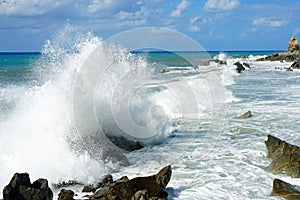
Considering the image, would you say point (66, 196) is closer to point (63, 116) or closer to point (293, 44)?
point (63, 116)

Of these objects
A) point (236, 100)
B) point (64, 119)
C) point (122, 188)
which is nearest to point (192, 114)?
point (236, 100)

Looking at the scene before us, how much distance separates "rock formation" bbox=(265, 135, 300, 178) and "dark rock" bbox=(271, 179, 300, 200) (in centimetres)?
86

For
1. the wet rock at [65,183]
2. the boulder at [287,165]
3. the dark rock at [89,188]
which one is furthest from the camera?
the boulder at [287,165]

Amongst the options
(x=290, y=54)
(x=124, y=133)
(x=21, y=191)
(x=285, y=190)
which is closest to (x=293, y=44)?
(x=290, y=54)

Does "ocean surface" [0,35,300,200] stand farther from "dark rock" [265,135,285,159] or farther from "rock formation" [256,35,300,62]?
"rock formation" [256,35,300,62]

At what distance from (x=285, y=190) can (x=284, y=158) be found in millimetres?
1440

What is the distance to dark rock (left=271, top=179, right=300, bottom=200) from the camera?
6.01 m

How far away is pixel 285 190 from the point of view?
620cm

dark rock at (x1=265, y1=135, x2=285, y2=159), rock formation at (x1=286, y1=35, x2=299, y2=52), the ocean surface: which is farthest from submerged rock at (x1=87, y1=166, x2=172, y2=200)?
rock formation at (x1=286, y1=35, x2=299, y2=52)

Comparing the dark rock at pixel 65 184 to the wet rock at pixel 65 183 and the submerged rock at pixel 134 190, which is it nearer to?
the wet rock at pixel 65 183

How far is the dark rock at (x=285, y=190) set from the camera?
6.01m

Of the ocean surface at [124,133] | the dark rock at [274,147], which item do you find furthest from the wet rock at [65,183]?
the dark rock at [274,147]

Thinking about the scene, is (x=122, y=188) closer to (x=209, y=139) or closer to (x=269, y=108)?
(x=209, y=139)

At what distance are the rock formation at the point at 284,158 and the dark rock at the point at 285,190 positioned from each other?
859 millimetres
